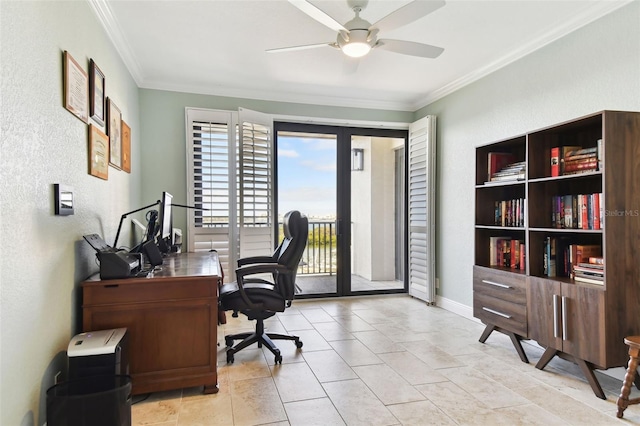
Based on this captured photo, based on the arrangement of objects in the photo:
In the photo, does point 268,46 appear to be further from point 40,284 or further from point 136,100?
point 40,284

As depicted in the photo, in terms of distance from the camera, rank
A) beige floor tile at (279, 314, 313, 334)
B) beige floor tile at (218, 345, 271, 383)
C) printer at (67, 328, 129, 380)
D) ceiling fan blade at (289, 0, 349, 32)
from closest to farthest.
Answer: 1. printer at (67, 328, 129, 380)
2. ceiling fan blade at (289, 0, 349, 32)
3. beige floor tile at (218, 345, 271, 383)
4. beige floor tile at (279, 314, 313, 334)

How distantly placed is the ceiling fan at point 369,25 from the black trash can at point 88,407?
2.22m

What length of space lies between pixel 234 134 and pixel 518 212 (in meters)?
3.10

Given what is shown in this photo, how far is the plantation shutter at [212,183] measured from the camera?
4.25 m

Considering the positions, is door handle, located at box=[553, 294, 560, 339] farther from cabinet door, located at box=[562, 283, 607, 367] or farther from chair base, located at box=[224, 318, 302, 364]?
chair base, located at box=[224, 318, 302, 364]

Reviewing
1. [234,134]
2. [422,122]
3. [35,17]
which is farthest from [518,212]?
[35,17]

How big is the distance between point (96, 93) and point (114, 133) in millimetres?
539

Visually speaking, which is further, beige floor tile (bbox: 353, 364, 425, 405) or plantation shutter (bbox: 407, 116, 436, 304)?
plantation shutter (bbox: 407, 116, 436, 304)

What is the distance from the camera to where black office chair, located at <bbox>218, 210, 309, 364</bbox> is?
279 cm

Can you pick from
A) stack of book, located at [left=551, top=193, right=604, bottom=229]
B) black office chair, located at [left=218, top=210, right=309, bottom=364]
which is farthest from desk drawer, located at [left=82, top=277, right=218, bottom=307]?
stack of book, located at [left=551, top=193, right=604, bottom=229]

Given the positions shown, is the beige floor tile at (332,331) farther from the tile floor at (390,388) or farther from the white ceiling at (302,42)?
the white ceiling at (302,42)

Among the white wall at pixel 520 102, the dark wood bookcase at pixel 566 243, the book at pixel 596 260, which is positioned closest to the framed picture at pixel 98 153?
the dark wood bookcase at pixel 566 243

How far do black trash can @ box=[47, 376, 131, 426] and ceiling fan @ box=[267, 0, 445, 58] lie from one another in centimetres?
222

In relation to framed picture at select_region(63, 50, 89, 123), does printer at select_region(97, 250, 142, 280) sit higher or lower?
lower
